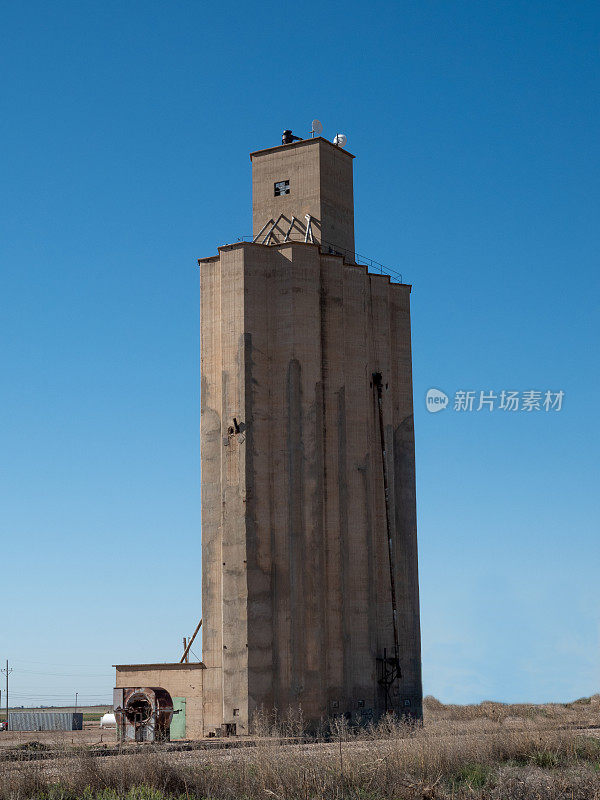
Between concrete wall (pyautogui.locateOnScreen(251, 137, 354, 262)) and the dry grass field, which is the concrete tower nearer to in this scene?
concrete wall (pyautogui.locateOnScreen(251, 137, 354, 262))

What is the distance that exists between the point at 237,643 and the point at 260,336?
43.0ft

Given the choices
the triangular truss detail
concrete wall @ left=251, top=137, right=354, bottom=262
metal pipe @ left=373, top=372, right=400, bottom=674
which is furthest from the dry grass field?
concrete wall @ left=251, top=137, right=354, bottom=262

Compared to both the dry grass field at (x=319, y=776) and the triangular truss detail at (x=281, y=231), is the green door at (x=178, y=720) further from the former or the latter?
the triangular truss detail at (x=281, y=231)

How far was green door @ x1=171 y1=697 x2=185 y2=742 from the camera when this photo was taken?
145ft

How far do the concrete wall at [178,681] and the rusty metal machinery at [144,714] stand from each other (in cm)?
288

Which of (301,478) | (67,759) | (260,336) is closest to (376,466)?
(301,478)

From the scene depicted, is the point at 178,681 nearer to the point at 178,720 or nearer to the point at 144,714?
the point at 178,720

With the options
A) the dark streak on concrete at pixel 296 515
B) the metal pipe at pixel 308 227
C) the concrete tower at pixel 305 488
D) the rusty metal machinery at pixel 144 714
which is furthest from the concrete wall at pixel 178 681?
the metal pipe at pixel 308 227

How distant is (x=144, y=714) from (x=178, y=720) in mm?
4692

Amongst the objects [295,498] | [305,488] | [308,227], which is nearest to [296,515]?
[295,498]

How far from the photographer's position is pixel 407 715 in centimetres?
4544

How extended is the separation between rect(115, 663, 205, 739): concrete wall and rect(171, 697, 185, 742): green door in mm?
210

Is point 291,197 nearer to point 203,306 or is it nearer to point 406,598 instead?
point 203,306

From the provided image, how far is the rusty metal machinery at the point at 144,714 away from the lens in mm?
39750
